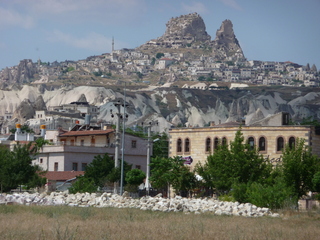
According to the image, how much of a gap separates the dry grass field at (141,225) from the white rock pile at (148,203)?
194cm

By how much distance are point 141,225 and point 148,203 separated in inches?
448

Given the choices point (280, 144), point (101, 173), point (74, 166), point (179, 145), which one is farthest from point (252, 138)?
point (74, 166)

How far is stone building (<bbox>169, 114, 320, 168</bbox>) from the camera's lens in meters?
57.2

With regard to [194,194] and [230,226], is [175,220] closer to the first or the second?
[230,226]

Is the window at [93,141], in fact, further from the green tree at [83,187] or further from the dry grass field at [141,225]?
the dry grass field at [141,225]

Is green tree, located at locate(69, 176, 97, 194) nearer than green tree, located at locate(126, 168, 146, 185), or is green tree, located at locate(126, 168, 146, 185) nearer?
green tree, located at locate(69, 176, 97, 194)

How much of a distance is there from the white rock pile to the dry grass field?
1945 mm

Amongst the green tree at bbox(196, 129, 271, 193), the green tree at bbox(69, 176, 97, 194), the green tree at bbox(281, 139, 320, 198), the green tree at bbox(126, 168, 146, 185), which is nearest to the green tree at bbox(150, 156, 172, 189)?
the green tree at bbox(126, 168, 146, 185)

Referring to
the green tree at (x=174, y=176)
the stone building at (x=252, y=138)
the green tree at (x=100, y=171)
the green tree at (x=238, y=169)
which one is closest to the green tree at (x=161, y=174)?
the green tree at (x=174, y=176)

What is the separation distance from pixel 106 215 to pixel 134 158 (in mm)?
39539

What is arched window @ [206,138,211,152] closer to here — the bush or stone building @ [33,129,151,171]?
stone building @ [33,129,151,171]

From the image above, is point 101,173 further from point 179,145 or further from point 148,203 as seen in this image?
point 148,203

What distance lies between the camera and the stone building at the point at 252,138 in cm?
5722

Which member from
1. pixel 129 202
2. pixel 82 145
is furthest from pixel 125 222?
pixel 82 145
